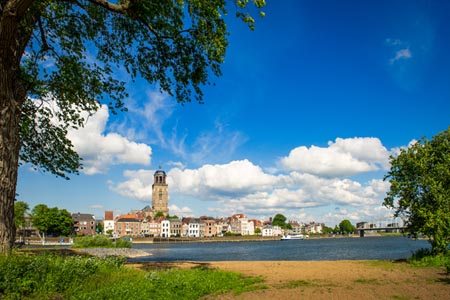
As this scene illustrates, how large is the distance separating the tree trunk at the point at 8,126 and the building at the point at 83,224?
166 metres

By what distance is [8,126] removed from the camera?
1294cm

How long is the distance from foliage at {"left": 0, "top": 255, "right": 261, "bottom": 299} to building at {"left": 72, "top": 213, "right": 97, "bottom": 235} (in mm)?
167256

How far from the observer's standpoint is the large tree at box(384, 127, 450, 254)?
2170 centimetres

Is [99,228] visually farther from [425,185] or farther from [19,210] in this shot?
[425,185]

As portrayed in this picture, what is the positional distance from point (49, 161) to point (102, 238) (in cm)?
2102

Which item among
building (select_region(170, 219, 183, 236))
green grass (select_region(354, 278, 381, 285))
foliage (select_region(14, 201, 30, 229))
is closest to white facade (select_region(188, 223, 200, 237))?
building (select_region(170, 219, 183, 236))

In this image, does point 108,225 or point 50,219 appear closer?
point 50,219

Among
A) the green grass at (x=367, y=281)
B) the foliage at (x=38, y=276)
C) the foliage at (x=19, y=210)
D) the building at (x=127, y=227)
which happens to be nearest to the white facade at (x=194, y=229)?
the building at (x=127, y=227)

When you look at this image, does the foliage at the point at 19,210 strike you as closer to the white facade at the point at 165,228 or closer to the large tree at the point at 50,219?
the large tree at the point at 50,219

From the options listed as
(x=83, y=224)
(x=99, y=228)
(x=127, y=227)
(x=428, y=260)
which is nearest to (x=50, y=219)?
(x=83, y=224)

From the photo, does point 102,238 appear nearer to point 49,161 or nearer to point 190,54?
point 49,161

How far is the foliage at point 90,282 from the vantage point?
30.8 ft

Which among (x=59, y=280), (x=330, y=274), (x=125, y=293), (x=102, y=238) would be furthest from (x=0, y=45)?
(x=102, y=238)

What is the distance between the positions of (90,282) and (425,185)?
20.7 m
